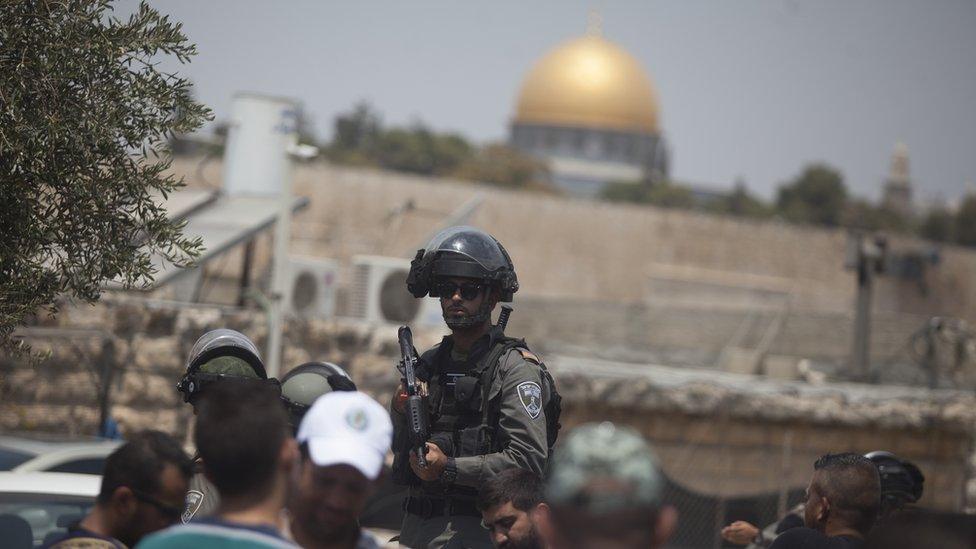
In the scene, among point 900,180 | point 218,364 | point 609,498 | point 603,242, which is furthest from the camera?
point 900,180

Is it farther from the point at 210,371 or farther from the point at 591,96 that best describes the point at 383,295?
the point at 591,96

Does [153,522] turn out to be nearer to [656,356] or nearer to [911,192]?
[656,356]

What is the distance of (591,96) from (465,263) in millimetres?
80990

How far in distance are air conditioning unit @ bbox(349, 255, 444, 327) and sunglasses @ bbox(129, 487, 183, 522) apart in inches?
555

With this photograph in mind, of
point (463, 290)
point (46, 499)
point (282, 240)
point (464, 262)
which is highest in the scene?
point (464, 262)

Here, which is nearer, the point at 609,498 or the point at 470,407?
the point at 609,498

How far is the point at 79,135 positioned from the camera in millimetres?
Result: 4637

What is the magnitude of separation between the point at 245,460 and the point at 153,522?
3.54 feet

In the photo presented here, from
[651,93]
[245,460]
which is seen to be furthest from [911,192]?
[245,460]

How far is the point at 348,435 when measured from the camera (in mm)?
2934

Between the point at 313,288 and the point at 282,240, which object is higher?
the point at 282,240

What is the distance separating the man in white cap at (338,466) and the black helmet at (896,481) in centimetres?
307

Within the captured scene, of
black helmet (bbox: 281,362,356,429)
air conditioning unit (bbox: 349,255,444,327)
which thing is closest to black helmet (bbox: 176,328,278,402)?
black helmet (bbox: 281,362,356,429)

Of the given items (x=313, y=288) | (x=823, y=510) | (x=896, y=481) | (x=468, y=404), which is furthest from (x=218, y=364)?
(x=313, y=288)
